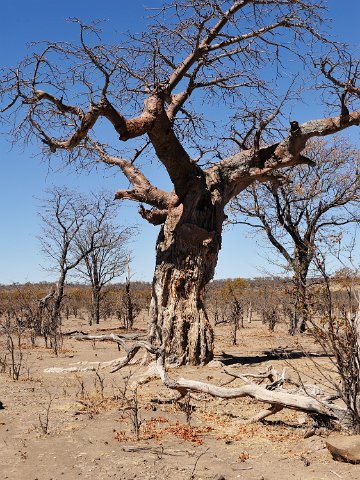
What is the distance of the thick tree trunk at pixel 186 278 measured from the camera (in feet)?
30.3

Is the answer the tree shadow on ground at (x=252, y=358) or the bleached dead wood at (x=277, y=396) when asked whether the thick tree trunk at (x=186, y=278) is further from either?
the bleached dead wood at (x=277, y=396)

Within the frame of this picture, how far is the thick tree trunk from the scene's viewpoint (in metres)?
9.24

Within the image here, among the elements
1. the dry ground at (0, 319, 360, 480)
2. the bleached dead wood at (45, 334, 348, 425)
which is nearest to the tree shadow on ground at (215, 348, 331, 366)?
the dry ground at (0, 319, 360, 480)

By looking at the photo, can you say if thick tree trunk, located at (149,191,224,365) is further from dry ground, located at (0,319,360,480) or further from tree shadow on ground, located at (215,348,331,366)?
dry ground, located at (0,319,360,480)

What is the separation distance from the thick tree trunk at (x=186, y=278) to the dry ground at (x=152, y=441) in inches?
77.8

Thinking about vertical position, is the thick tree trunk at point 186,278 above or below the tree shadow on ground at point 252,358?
above

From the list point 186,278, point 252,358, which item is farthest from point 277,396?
point 252,358

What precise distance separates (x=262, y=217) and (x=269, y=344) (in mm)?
4362

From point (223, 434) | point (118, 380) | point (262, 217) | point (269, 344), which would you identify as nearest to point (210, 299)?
point (262, 217)

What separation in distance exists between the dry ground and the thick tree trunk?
1.98 meters

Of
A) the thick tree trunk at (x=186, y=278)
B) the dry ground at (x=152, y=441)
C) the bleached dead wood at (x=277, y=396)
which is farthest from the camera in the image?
the thick tree trunk at (x=186, y=278)

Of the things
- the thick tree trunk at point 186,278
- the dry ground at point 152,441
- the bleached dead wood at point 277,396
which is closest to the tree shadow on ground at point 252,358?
the thick tree trunk at point 186,278

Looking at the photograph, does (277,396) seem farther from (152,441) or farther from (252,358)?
(252,358)

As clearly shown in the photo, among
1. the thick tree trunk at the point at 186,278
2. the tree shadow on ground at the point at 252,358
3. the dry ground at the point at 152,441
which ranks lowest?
the dry ground at the point at 152,441
